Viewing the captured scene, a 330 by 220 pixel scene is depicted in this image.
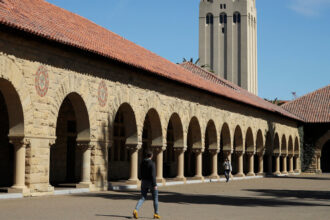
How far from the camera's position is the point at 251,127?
111 ft

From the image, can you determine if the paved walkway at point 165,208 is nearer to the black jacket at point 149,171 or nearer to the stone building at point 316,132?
the black jacket at point 149,171

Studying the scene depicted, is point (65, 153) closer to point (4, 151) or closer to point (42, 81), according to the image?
point (4, 151)

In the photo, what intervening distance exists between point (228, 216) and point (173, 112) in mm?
12913

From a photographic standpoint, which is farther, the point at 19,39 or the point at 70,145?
the point at 70,145

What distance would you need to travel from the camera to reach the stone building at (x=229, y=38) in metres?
95.2

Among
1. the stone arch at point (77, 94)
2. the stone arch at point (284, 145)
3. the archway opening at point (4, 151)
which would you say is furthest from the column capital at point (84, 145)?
the stone arch at point (284, 145)

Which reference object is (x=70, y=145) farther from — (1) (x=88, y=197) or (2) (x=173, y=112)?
(1) (x=88, y=197)

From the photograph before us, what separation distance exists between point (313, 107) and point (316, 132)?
264 centimetres

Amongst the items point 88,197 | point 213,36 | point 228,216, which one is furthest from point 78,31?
point 213,36

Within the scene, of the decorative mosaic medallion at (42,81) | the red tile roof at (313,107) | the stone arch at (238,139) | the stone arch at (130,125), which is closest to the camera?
the decorative mosaic medallion at (42,81)

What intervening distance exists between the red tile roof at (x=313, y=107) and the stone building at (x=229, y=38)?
47.0m

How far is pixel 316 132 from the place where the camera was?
145ft

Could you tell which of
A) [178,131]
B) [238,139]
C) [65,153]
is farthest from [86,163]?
[238,139]

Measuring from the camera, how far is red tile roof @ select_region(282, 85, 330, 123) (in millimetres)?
43656
